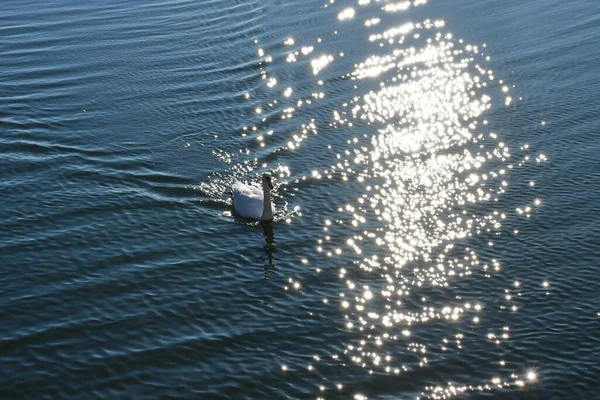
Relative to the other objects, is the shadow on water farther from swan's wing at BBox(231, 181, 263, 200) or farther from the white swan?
swan's wing at BBox(231, 181, 263, 200)

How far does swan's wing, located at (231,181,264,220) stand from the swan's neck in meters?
0.51

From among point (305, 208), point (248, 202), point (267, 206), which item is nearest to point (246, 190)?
point (248, 202)

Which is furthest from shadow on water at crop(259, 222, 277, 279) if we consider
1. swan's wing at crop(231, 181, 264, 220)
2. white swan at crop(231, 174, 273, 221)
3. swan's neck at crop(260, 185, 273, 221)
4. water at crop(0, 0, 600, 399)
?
swan's wing at crop(231, 181, 264, 220)

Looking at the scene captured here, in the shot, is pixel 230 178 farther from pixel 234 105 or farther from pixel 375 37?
pixel 375 37

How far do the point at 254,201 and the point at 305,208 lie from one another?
3283mm

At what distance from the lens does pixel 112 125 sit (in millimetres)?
61281

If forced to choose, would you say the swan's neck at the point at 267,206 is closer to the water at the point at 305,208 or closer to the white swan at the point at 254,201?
the white swan at the point at 254,201

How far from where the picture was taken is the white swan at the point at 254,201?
49.0 meters

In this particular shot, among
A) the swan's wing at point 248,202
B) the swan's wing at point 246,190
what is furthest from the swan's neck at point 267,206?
the swan's wing at point 246,190

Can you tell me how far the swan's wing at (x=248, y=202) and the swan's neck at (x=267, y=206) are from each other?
512 mm

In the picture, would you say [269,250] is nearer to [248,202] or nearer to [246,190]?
[248,202]

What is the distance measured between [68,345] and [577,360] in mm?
22539

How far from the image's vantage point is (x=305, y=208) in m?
51.1

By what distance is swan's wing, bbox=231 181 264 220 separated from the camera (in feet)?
163
